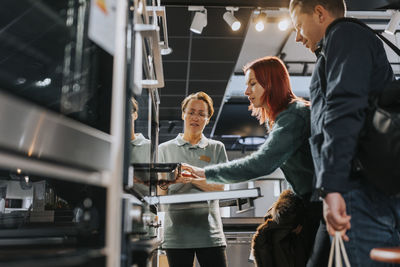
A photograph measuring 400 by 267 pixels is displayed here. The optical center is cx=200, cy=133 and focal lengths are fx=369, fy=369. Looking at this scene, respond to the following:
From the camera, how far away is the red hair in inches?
59.9

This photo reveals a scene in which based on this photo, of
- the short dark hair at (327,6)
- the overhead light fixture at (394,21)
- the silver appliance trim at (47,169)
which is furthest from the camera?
the overhead light fixture at (394,21)

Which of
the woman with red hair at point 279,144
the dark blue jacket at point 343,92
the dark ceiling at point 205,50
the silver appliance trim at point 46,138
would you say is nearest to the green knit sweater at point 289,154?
the woman with red hair at point 279,144

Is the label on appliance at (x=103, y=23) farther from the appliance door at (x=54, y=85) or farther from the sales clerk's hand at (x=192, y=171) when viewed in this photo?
the sales clerk's hand at (x=192, y=171)

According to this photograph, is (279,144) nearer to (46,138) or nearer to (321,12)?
(321,12)

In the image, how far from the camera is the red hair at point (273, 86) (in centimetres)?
152

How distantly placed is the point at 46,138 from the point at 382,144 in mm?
807

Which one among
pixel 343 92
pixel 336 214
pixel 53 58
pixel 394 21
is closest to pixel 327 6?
pixel 343 92

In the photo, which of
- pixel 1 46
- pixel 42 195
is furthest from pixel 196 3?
pixel 42 195

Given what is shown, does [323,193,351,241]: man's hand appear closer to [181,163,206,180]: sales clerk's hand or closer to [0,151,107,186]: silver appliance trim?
[0,151,107,186]: silver appliance trim

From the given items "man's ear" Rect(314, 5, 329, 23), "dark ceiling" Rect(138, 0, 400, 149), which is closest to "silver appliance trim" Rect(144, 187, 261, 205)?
"man's ear" Rect(314, 5, 329, 23)

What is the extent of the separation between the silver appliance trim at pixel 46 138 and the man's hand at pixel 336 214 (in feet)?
2.07

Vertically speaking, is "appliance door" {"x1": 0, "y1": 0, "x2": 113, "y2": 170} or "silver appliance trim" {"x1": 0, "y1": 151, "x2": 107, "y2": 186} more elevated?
"appliance door" {"x1": 0, "y1": 0, "x2": 113, "y2": 170}

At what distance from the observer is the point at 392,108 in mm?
988

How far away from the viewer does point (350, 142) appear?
38.2 inches
